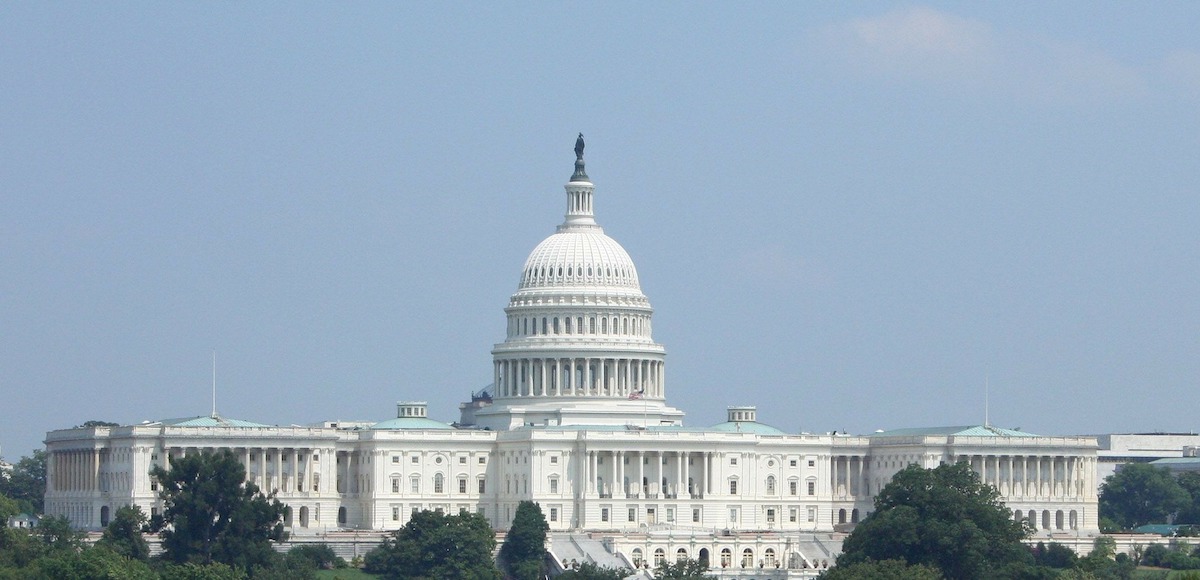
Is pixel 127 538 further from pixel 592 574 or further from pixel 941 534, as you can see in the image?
pixel 941 534

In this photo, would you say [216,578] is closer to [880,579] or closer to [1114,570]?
[880,579]

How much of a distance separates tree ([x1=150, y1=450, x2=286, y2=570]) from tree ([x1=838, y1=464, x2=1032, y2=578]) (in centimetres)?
3378

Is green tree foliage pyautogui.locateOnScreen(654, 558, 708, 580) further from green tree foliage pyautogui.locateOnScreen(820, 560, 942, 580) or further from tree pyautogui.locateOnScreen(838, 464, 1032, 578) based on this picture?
green tree foliage pyautogui.locateOnScreen(820, 560, 942, 580)

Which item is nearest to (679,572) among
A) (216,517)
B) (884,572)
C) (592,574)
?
(592,574)

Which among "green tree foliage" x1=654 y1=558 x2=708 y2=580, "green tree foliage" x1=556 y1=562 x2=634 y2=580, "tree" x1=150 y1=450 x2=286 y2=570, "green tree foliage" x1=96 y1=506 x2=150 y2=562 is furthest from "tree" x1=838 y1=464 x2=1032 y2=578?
"green tree foliage" x1=96 y1=506 x2=150 y2=562

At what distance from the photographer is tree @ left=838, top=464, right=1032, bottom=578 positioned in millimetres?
181000

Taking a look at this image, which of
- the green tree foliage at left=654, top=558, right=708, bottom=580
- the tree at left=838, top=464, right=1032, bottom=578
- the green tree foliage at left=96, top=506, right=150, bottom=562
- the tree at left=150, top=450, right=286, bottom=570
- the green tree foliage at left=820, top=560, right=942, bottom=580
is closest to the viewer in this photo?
the green tree foliage at left=820, top=560, right=942, bottom=580

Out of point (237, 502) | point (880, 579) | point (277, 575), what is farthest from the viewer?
point (237, 502)

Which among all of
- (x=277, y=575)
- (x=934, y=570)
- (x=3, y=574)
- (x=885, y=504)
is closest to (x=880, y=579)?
(x=934, y=570)

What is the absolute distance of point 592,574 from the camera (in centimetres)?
19038

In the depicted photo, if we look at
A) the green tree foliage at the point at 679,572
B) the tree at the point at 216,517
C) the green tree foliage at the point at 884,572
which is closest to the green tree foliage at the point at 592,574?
the green tree foliage at the point at 679,572

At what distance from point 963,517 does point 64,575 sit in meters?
49.5

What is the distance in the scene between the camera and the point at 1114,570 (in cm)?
19988

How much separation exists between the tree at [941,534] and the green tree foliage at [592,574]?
13.8m
